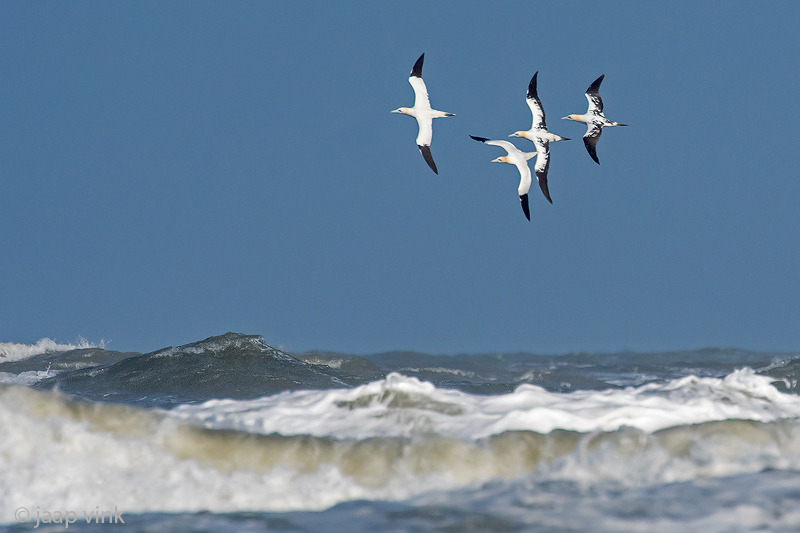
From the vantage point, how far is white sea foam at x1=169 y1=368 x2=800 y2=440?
448 cm

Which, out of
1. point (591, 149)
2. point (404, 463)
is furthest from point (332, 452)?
point (591, 149)

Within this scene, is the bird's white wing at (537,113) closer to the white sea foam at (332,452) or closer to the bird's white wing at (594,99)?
the bird's white wing at (594,99)

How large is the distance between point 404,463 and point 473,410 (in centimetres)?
99

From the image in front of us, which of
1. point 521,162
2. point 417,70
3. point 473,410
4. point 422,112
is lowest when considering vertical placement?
point 473,410

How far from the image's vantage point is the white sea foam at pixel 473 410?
4.48 meters

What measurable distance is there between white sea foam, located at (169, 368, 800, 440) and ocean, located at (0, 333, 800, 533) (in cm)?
2

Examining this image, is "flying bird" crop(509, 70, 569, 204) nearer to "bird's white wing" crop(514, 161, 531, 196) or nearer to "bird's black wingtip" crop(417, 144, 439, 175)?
"bird's white wing" crop(514, 161, 531, 196)

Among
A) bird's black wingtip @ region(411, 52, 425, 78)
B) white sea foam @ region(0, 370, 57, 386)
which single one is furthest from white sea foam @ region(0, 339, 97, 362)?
bird's black wingtip @ region(411, 52, 425, 78)

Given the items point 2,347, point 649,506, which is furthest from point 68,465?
point 2,347

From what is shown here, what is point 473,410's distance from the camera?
16.0 feet

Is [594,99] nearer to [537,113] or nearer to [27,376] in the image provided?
[537,113]

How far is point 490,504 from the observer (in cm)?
343

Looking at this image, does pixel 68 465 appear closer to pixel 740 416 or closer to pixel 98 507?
pixel 98 507

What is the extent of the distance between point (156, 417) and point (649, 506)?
2.89m
